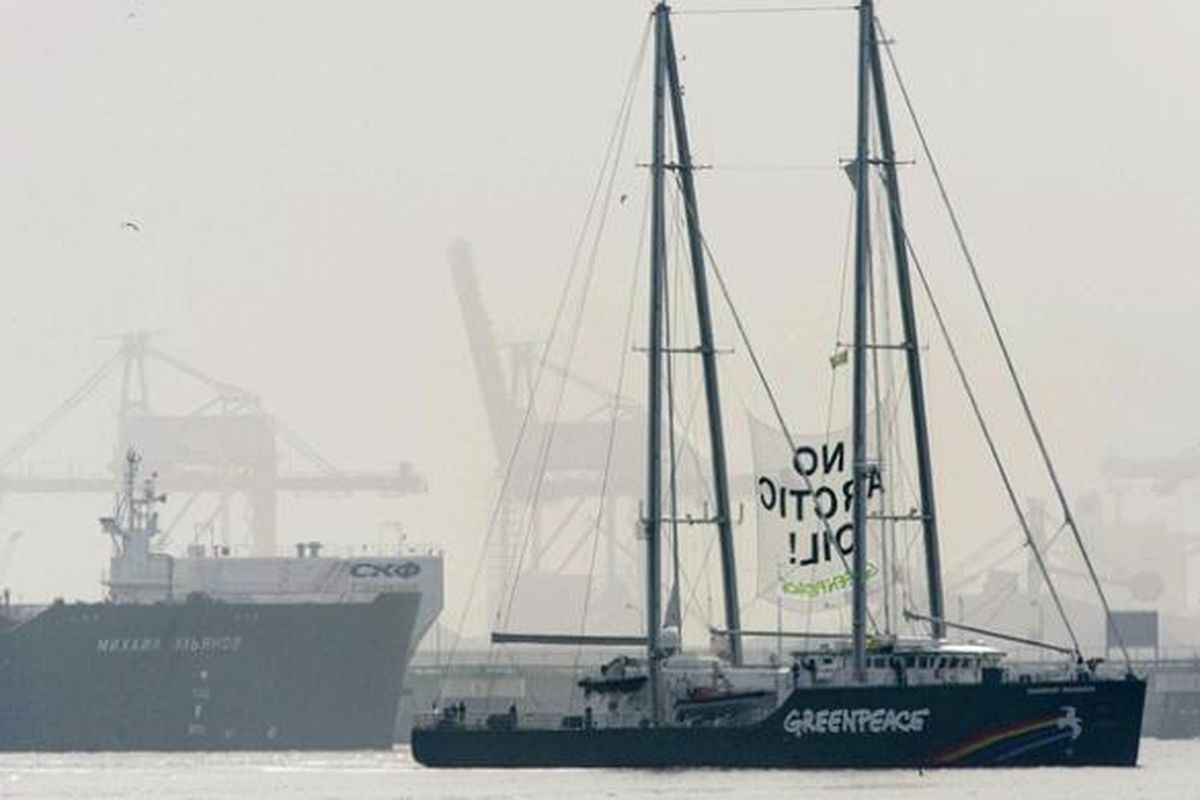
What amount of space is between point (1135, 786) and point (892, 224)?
1705 cm

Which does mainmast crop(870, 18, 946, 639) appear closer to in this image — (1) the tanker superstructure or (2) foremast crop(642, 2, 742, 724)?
(2) foremast crop(642, 2, 742, 724)

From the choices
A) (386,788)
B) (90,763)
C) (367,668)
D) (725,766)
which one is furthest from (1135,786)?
(367,668)

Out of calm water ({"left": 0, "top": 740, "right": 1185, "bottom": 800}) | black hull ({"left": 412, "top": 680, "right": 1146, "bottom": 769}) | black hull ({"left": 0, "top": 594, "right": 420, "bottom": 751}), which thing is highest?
black hull ({"left": 0, "top": 594, "right": 420, "bottom": 751})

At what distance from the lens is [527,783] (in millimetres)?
105938

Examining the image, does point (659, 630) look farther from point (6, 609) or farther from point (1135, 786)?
point (6, 609)

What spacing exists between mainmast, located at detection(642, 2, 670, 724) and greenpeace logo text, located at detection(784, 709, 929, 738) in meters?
4.25

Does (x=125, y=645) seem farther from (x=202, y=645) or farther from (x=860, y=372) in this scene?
(x=860, y=372)

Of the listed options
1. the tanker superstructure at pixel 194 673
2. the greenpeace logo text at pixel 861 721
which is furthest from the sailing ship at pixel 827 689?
the tanker superstructure at pixel 194 673

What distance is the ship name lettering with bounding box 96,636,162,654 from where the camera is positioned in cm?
16975

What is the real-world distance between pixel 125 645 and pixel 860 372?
66.1 metres

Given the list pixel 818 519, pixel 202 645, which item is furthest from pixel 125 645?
pixel 818 519

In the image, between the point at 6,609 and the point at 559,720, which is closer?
the point at 559,720

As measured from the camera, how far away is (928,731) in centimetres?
10794

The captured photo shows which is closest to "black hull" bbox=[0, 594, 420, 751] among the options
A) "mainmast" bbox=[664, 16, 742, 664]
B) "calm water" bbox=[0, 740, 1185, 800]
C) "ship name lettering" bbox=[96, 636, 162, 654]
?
"ship name lettering" bbox=[96, 636, 162, 654]
